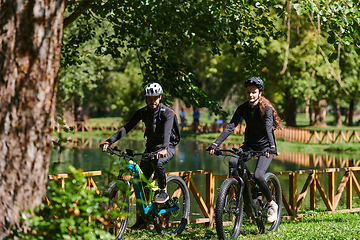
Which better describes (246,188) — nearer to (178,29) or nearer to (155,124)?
(155,124)

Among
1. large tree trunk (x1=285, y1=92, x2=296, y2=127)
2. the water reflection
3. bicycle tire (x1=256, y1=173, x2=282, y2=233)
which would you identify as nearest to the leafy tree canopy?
bicycle tire (x1=256, y1=173, x2=282, y2=233)

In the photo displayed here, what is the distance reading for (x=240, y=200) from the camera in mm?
5262

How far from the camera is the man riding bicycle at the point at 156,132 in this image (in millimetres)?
5219

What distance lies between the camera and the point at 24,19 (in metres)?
2.79

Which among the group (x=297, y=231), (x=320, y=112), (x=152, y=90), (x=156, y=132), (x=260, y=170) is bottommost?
(x=297, y=231)

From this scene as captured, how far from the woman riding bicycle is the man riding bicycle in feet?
2.04

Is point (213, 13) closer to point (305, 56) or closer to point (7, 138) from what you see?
point (7, 138)

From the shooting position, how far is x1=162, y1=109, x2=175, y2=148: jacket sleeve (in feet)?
16.7

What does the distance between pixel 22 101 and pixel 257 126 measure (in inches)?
132

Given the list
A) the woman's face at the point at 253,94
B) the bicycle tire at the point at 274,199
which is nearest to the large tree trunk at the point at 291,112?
the bicycle tire at the point at 274,199

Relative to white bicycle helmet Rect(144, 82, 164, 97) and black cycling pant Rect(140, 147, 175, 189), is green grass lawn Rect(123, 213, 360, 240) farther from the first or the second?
white bicycle helmet Rect(144, 82, 164, 97)

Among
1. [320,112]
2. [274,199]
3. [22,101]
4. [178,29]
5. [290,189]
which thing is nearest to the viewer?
[22,101]

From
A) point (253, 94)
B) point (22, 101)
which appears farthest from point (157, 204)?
point (22, 101)

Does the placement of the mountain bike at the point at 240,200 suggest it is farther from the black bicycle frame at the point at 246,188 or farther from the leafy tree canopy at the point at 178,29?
the leafy tree canopy at the point at 178,29
